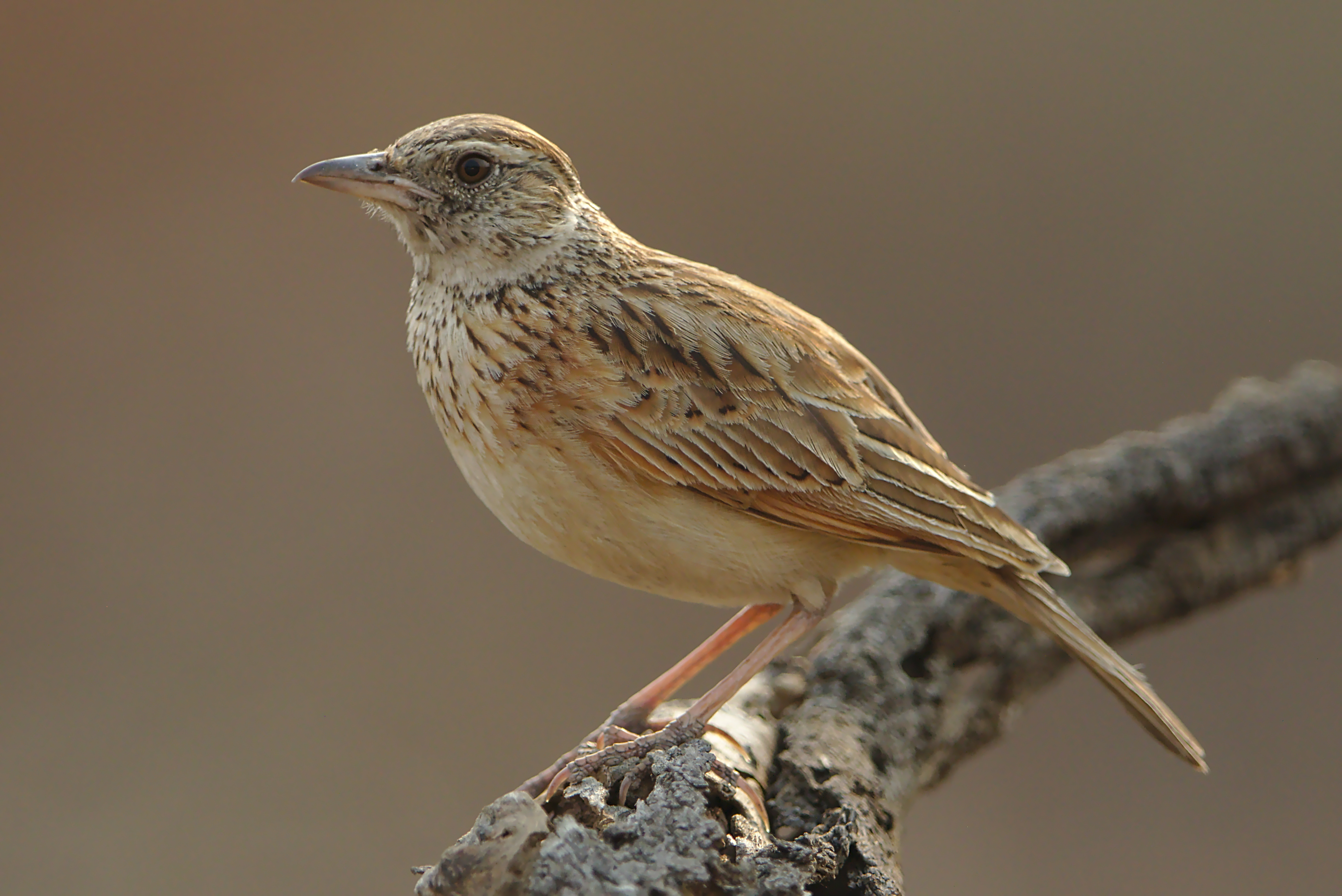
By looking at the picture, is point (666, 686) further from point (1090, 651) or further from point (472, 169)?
point (472, 169)

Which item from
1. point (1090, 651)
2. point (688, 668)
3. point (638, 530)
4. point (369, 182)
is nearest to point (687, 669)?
point (688, 668)

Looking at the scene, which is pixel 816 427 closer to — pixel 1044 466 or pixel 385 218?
pixel 385 218

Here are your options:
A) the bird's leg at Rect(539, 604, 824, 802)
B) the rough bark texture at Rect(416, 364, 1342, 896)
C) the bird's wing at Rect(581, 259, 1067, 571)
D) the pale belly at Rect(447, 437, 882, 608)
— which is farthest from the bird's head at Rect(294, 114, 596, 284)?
the rough bark texture at Rect(416, 364, 1342, 896)

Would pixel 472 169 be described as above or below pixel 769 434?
above

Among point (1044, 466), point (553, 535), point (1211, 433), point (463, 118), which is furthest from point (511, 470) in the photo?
point (1211, 433)

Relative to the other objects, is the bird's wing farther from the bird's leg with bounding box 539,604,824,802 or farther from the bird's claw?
the bird's claw

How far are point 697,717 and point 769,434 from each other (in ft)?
2.63

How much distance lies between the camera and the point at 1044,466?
181 inches

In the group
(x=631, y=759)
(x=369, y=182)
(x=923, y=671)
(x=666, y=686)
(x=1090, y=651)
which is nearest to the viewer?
(x=631, y=759)

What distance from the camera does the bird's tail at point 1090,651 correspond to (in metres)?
3.27

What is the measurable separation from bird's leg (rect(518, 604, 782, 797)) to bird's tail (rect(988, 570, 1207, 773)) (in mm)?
710

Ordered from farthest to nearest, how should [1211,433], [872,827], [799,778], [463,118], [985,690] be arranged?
1. [1211,433]
2. [985,690]
3. [463,118]
4. [799,778]
5. [872,827]

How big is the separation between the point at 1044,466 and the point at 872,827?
2204 mm

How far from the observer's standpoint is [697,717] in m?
3.05
